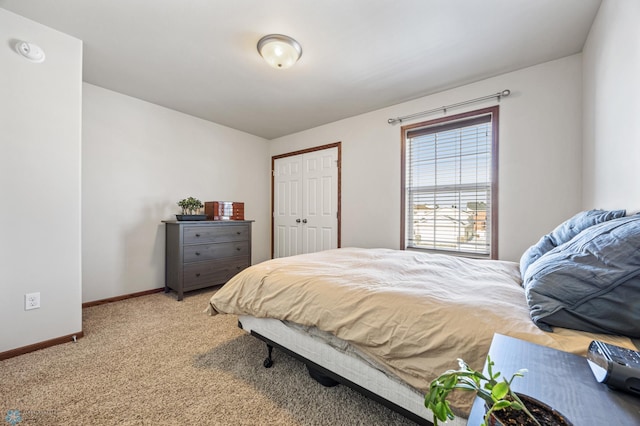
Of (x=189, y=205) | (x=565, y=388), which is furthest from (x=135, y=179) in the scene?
(x=565, y=388)

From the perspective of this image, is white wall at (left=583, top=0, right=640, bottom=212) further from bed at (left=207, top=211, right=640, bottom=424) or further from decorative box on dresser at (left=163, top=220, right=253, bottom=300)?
decorative box on dresser at (left=163, top=220, right=253, bottom=300)

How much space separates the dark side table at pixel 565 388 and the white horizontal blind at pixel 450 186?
93.9 inches

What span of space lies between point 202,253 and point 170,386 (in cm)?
190

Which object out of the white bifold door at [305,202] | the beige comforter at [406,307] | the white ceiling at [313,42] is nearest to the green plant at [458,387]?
the beige comforter at [406,307]

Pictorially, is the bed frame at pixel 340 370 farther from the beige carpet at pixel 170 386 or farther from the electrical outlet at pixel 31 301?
the electrical outlet at pixel 31 301

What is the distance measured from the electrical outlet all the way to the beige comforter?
136 cm

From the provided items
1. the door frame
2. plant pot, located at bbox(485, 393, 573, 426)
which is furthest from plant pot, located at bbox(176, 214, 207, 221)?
plant pot, located at bbox(485, 393, 573, 426)

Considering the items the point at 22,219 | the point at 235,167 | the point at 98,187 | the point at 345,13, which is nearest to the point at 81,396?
the point at 22,219

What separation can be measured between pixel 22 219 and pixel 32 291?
54 centimetres

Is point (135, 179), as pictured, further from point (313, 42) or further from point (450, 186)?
point (450, 186)

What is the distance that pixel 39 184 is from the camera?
1.95 metres

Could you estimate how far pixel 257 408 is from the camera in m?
1.37

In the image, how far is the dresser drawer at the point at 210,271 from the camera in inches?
123

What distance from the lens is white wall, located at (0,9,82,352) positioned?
184cm
